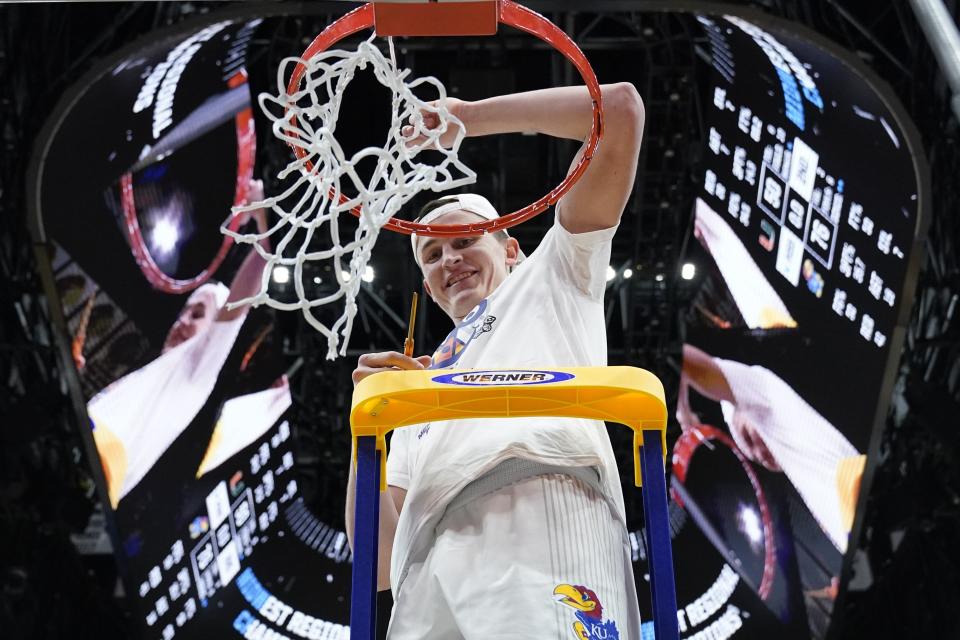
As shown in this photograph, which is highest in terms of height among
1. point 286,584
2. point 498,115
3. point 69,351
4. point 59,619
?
point 498,115

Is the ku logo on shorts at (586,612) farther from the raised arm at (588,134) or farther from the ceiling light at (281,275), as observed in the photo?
the ceiling light at (281,275)

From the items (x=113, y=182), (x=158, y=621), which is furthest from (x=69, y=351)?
(x=158, y=621)

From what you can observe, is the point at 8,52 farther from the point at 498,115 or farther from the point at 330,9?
the point at 498,115

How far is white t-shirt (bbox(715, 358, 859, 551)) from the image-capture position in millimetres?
7090

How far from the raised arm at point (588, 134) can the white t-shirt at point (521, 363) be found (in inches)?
1.6

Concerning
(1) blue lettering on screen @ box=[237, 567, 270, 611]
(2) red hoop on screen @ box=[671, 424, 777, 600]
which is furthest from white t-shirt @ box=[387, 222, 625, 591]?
(1) blue lettering on screen @ box=[237, 567, 270, 611]

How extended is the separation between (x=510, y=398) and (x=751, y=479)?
6581 mm

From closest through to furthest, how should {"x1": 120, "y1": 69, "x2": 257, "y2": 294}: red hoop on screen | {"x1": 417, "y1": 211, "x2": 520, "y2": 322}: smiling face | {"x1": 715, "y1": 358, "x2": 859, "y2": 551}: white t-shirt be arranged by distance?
{"x1": 417, "y1": 211, "x2": 520, "y2": 322}: smiling face → {"x1": 120, "y1": 69, "x2": 257, "y2": 294}: red hoop on screen → {"x1": 715, "y1": 358, "x2": 859, "y2": 551}: white t-shirt

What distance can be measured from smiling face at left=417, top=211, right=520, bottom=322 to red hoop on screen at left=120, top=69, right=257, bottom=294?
14.3ft

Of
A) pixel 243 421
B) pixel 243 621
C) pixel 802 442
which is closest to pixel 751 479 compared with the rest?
pixel 802 442

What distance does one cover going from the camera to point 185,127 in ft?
22.3

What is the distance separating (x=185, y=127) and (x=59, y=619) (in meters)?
3.74

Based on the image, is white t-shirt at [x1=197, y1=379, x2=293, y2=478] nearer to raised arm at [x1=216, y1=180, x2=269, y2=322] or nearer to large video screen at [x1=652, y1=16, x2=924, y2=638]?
raised arm at [x1=216, y1=180, x2=269, y2=322]

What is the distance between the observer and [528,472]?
6.15 feet
